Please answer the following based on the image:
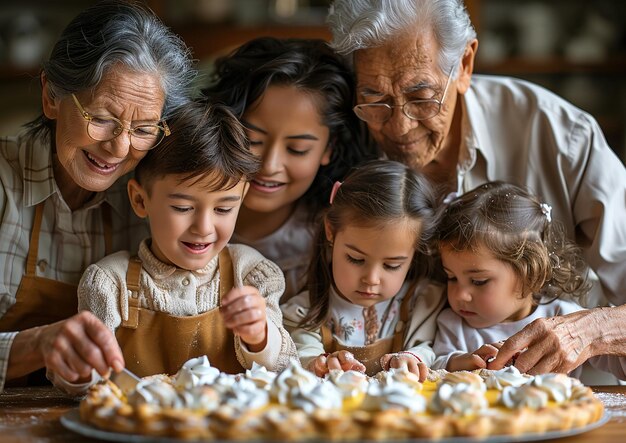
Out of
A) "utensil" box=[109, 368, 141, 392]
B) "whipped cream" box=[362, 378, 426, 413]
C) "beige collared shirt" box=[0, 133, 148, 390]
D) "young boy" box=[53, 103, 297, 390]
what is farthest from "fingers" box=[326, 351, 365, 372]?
"beige collared shirt" box=[0, 133, 148, 390]

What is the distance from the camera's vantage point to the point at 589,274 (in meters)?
2.52

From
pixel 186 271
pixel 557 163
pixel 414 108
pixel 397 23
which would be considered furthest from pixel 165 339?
pixel 557 163

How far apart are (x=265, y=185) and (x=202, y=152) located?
14.4 inches

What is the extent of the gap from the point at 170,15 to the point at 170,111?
10.1 ft

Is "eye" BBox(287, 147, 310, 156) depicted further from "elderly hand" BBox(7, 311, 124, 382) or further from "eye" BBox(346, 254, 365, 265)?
"elderly hand" BBox(7, 311, 124, 382)

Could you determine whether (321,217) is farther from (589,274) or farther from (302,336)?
(589,274)

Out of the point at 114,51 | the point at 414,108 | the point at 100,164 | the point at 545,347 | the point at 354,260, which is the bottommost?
the point at 545,347

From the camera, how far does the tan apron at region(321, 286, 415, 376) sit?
2201 mm

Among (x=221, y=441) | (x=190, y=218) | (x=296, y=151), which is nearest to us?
(x=221, y=441)

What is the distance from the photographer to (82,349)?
169 cm

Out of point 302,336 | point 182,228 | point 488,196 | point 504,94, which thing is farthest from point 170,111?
point 504,94

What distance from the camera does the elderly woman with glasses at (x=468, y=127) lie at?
231 cm

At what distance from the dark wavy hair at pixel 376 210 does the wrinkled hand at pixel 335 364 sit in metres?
0.24

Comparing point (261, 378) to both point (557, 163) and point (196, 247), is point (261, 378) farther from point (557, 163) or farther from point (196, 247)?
point (557, 163)
